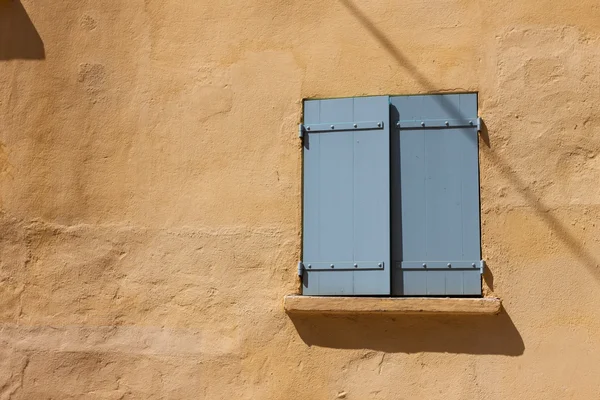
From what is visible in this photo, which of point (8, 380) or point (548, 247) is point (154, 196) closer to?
point (8, 380)

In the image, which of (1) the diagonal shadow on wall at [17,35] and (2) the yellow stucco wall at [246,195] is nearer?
(2) the yellow stucco wall at [246,195]

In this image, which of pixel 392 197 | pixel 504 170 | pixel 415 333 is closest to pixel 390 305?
pixel 415 333

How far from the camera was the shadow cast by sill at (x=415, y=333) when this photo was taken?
173 inches

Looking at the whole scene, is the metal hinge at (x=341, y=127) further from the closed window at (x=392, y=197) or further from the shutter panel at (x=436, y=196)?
the shutter panel at (x=436, y=196)

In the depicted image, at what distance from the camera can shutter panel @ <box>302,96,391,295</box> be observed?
4574mm

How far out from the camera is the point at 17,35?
522 cm

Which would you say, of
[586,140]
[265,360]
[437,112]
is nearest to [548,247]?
[586,140]

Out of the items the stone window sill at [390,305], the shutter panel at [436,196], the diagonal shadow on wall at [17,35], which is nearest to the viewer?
the stone window sill at [390,305]

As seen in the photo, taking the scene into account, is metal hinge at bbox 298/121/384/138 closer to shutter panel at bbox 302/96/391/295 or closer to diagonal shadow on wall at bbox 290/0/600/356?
shutter panel at bbox 302/96/391/295

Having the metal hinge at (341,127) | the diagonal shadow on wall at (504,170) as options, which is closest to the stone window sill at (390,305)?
the diagonal shadow on wall at (504,170)

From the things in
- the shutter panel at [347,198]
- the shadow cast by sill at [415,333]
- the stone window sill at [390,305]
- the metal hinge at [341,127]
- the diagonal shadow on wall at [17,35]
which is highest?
the diagonal shadow on wall at [17,35]

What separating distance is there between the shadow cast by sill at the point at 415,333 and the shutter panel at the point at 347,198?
0.17 meters

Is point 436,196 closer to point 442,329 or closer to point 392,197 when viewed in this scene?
point 392,197

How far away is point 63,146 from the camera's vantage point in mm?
5066
